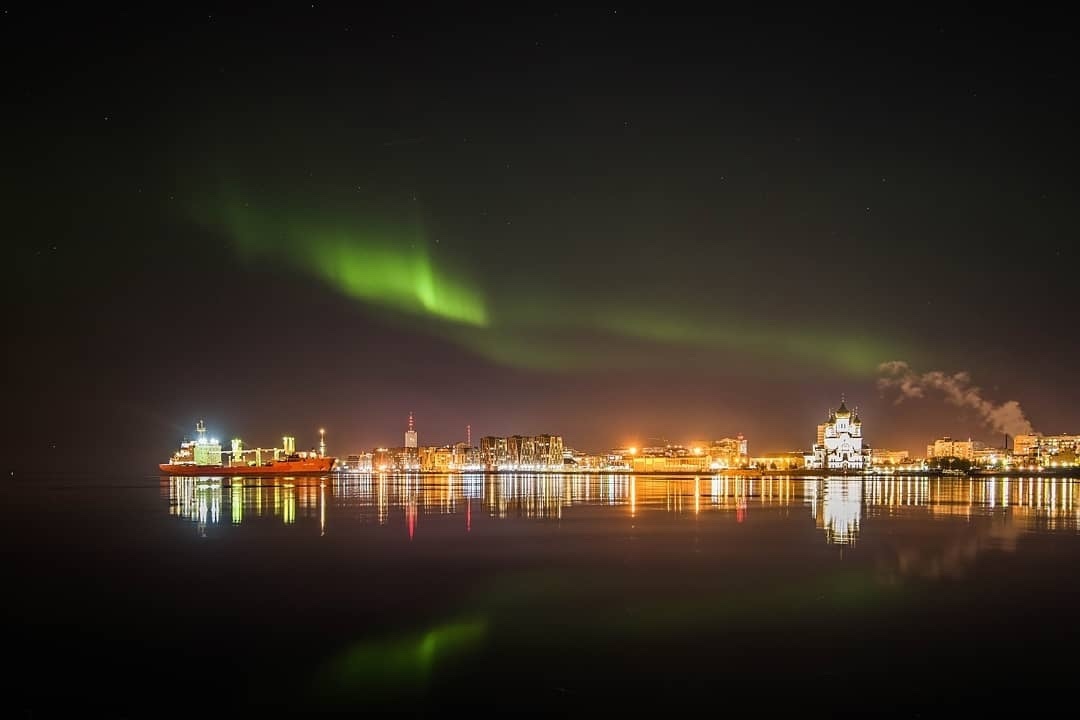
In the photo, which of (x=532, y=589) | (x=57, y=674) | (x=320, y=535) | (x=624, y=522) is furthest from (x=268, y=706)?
(x=624, y=522)

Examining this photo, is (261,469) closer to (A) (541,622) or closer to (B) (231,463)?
(B) (231,463)

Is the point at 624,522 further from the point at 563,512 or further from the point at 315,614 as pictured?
the point at 315,614

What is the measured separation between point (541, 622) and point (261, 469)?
595 feet

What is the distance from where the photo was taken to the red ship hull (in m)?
168

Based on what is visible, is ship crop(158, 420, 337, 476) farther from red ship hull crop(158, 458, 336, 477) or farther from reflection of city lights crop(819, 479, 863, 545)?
reflection of city lights crop(819, 479, 863, 545)

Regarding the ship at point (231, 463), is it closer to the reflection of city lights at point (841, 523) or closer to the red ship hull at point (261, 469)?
the red ship hull at point (261, 469)

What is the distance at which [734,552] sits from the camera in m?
24.6

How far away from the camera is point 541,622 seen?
1460cm

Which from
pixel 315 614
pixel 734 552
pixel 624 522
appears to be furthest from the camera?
pixel 624 522

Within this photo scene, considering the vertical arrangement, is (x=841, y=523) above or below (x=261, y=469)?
above

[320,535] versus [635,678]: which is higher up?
[635,678]

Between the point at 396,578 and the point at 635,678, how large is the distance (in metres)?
9.74

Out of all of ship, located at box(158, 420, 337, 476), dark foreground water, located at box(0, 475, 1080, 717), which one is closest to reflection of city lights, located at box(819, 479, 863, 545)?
dark foreground water, located at box(0, 475, 1080, 717)

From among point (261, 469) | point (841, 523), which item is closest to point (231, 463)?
point (261, 469)
